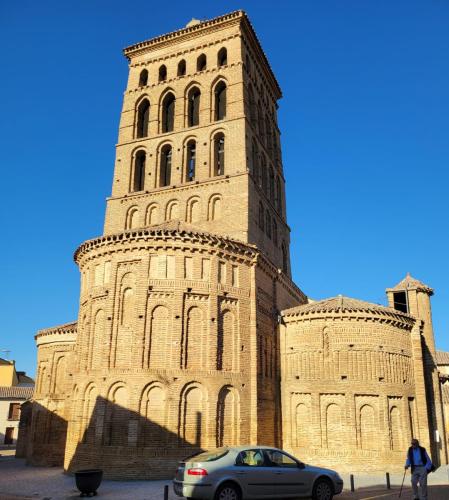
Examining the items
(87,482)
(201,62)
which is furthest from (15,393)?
(87,482)

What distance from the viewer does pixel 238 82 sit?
30828 mm

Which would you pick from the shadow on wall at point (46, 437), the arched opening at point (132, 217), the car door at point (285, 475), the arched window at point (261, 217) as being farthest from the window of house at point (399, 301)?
the shadow on wall at point (46, 437)

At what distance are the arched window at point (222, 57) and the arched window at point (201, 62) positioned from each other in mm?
1127

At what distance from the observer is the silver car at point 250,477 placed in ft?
35.0

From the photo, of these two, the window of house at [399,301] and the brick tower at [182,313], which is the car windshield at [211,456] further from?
the window of house at [399,301]

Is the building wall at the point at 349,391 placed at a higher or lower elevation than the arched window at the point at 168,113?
lower

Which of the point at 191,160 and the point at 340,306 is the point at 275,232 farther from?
the point at 340,306

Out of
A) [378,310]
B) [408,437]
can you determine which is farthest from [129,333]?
[408,437]

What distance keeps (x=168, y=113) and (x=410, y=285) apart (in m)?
19.4

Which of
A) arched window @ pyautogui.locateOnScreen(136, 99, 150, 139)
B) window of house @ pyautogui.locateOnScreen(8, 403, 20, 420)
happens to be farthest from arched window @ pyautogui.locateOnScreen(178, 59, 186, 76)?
window of house @ pyautogui.locateOnScreen(8, 403, 20, 420)

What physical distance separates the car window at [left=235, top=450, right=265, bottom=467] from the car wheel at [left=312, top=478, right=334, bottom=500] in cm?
157

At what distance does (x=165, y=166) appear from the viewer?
103ft

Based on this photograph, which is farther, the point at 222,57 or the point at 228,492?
the point at 222,57

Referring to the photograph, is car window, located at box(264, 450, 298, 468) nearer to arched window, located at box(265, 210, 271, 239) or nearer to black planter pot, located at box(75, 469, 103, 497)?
black planter pot, located at box(75, 469, 103, 497)
